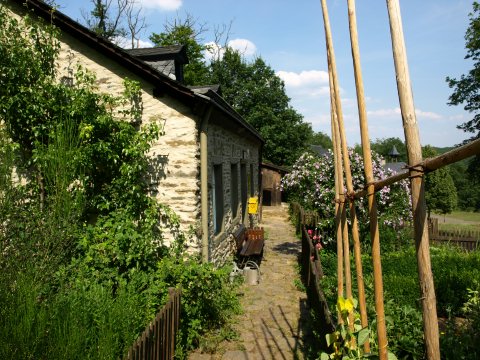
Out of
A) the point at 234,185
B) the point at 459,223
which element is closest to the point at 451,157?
the point at 234,185

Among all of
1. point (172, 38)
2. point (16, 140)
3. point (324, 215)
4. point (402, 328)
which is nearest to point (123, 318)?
point (402, 328)

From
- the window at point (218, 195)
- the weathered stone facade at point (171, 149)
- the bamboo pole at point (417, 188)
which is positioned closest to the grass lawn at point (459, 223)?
the window at point (218, 195)

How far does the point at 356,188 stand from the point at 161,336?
19.9 feet

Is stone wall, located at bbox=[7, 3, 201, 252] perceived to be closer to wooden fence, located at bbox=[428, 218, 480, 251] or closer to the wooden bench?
the wooden bench

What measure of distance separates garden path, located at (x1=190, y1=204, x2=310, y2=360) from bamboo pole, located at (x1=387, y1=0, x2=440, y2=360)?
10.0 ft

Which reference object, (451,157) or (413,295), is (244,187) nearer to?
(413,295)

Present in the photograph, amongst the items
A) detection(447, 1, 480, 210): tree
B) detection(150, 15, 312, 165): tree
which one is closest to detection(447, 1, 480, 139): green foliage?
detection(447, 1, 480, 210): tree

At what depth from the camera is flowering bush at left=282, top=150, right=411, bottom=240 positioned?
307 inches

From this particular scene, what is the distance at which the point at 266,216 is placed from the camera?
18562mm

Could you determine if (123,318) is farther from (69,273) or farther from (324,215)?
(324,215)

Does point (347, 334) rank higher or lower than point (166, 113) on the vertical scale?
lower

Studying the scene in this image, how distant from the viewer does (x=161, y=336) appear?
334 cm

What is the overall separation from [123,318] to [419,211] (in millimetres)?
2731

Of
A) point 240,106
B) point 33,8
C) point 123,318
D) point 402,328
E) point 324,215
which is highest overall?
point 240,106
